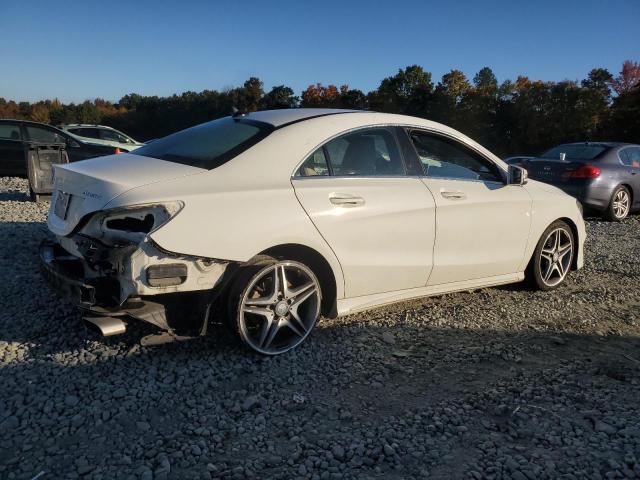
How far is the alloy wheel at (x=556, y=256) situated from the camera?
17.7ft

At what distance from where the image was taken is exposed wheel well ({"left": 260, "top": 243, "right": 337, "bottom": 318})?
3.62m

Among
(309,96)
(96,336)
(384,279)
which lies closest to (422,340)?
(384,279)

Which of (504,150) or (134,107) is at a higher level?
(134,107)

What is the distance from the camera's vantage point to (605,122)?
2884 cm

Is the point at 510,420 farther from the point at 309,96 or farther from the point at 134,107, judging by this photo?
the point at 134,107

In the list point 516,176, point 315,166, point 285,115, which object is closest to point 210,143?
point 285,115

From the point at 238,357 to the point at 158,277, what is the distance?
842mm

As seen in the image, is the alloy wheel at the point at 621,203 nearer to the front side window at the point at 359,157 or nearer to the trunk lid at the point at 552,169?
the trunk lid at the point at 552,169

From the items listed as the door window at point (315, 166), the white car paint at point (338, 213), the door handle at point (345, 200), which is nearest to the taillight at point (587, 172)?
the white car paint at point (338, 213)

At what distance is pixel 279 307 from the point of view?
3.64m

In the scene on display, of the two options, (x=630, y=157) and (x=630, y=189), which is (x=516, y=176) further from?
(x=630, y=157)

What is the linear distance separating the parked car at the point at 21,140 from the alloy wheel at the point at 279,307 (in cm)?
941

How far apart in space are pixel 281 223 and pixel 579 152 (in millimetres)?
8654

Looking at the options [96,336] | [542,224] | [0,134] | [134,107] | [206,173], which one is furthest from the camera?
[134,107]
